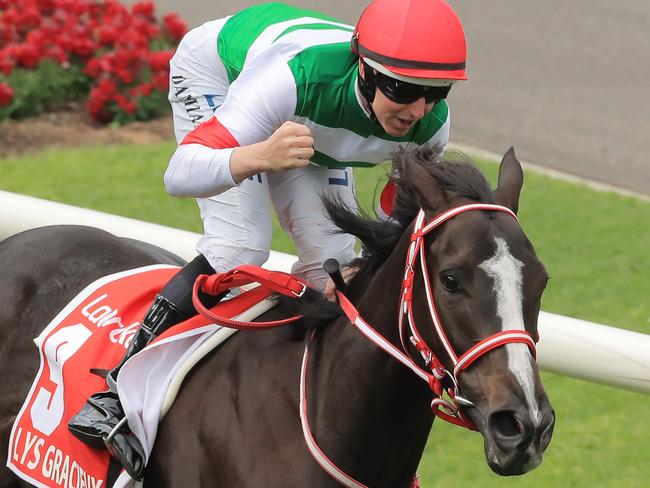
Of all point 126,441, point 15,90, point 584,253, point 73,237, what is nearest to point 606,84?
point 584,253

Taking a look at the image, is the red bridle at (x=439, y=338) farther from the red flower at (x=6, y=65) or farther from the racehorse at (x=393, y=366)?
the red flower at (x=6, y=65)

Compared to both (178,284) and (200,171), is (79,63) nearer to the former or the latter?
(178,284)

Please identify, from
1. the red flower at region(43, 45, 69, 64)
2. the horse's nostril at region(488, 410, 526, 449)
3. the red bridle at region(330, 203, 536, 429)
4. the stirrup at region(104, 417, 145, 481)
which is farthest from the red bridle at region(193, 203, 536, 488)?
the red flower at region(43, 45, 69, 64)

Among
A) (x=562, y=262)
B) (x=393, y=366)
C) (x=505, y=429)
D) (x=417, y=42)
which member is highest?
(x=417, y=42)

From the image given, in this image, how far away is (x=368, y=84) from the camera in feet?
12.1

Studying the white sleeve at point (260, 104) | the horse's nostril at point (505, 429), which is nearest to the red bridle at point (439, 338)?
the horse's nostril at point (505, 429)

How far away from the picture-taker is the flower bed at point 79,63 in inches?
357

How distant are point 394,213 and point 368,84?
0.45 meters

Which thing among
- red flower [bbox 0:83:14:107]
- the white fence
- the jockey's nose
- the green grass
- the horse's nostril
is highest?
the jockey's nose

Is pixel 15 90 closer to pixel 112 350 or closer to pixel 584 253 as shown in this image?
pixel 584 253

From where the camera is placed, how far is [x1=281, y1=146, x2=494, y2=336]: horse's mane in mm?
3291

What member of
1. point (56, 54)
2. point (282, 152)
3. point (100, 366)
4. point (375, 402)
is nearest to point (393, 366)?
point (375, 402)

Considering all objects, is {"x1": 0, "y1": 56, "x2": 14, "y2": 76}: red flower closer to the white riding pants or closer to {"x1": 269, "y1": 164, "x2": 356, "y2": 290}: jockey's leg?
the white riding pants

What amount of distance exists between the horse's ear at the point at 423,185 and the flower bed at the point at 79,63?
5.98 metres
